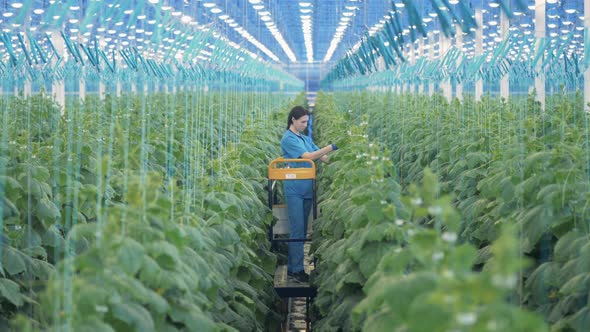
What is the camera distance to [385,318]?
3359mm

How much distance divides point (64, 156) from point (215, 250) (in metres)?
1.88

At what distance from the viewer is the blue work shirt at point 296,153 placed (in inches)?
344

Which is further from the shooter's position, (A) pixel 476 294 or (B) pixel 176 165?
(B) pixel 176 165

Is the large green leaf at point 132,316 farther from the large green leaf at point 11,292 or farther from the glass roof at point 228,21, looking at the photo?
the glass roof at point 228,21

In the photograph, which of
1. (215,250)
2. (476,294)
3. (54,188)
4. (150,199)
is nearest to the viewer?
(476,294)

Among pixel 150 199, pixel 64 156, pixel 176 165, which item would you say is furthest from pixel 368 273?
pixel 176 165

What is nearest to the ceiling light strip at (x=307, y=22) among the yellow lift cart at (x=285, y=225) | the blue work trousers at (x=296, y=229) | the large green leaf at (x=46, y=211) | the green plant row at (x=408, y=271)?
the yellow lift cart at (x=285, y=225)

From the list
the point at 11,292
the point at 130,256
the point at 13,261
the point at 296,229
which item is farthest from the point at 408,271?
the point at 296,229

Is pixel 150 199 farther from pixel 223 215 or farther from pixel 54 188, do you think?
pixel 54 188

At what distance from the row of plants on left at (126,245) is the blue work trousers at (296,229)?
12.0 inches

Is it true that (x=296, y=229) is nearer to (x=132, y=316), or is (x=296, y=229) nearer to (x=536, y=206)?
(x=536, y=206)

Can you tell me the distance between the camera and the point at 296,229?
28.8 ft

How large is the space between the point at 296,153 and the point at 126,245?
19.2 ft

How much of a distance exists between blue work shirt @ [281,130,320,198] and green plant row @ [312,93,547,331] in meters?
1.54
